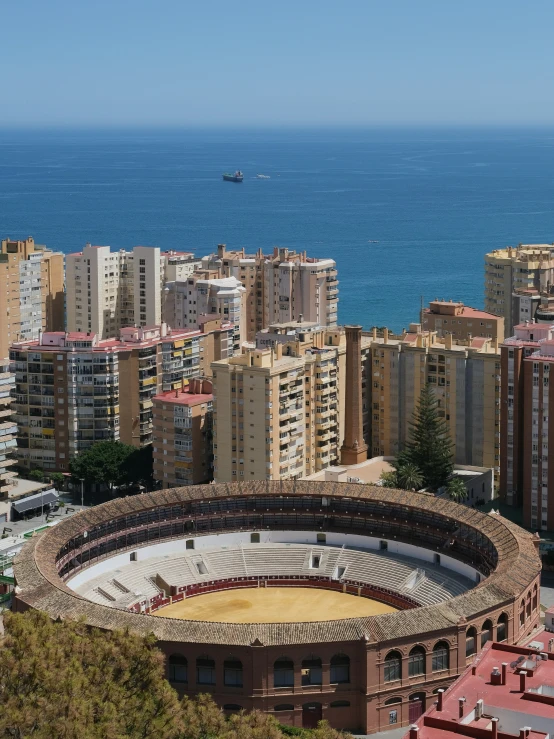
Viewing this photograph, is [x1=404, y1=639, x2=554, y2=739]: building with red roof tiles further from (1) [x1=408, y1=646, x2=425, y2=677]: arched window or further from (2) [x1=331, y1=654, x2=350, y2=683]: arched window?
(2) [x1=331, y1=654, x2=350, y2=683]: arched window

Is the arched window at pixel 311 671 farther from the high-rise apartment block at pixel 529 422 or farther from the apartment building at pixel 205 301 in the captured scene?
the apartment building at pixel 205 301

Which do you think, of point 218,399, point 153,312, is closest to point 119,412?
point 218,399

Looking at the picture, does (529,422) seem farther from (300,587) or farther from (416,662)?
(416,662)

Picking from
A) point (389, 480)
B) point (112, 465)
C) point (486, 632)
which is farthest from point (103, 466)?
point (486, 632)

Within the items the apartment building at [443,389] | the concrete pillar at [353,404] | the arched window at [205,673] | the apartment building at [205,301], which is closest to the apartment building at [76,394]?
the concrete pillar at [353,404]

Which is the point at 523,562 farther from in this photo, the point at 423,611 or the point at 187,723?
the point at 187,723

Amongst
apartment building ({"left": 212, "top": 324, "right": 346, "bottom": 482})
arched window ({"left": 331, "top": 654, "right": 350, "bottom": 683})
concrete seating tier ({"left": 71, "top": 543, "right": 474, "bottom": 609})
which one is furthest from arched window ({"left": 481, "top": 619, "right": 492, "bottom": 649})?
apartment building ({"left": 212, "top": 324, "right": 346, "bottom": 482})
